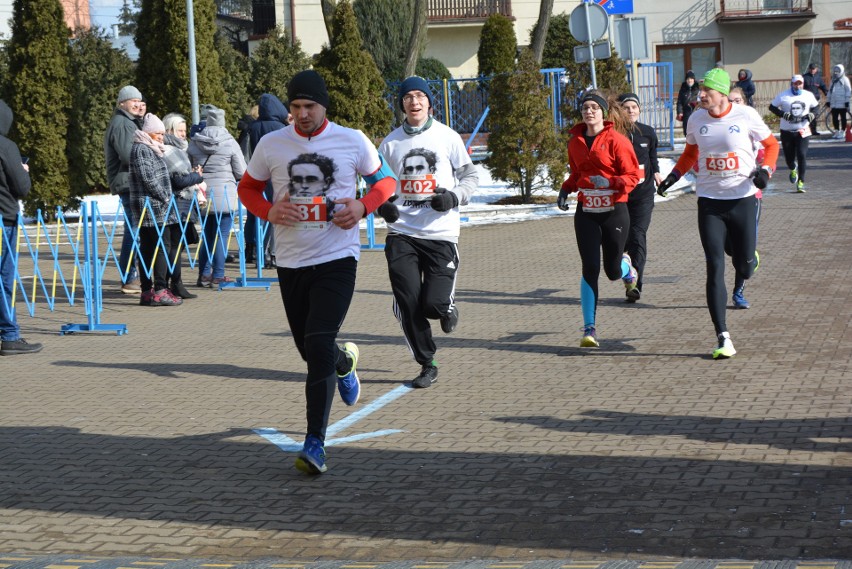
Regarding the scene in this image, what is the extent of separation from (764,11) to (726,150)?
4029 cm

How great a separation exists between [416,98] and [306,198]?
6.93 ft

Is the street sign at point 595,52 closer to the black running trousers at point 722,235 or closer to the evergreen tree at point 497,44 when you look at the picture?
the black running trousers at point 722,235

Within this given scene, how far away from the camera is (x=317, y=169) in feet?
20.7

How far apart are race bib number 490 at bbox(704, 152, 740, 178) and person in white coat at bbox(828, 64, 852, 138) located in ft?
81.6

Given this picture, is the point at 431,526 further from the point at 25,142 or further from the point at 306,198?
the point at 25,142

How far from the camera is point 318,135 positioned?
20.9 feet

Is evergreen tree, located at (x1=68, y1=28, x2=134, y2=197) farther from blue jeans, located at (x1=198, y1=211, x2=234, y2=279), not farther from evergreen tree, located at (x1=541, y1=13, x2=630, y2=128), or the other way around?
blue jeans, located at (x1=198, y1=211, x2=234, y2=279)

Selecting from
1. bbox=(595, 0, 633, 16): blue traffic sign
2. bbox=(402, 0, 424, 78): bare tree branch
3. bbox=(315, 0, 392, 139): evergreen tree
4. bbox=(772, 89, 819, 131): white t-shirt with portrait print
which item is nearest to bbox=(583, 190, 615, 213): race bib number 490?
bbox=(315, 0, 392, 139): evergreen tree

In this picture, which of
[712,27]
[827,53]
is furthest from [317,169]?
[827,53]

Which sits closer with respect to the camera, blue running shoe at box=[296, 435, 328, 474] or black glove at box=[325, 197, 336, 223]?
blue running shoe at box=[296, 435, 328, 474]

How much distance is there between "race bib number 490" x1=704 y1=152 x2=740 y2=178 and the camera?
897 centimetres

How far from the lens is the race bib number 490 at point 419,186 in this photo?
821 centimetres

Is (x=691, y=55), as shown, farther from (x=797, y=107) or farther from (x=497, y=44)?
(x=797, y=107)

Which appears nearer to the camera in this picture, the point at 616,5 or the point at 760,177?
the point at 760,177
